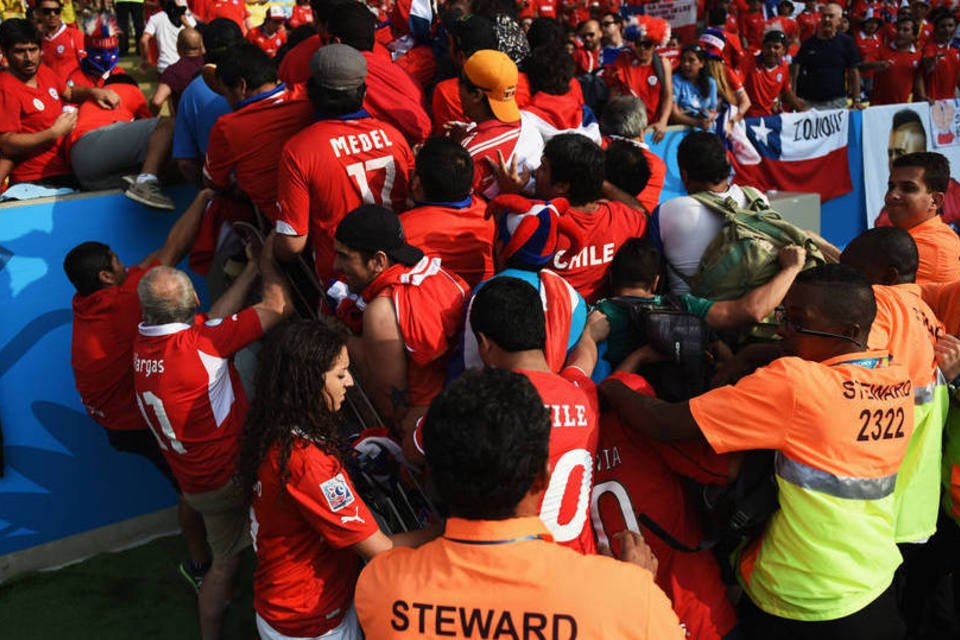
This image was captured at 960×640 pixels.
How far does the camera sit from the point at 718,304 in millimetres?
3336

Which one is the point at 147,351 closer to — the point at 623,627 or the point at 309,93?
the point at 309,93

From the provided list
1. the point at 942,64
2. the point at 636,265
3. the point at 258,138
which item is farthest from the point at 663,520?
the point at 942,64

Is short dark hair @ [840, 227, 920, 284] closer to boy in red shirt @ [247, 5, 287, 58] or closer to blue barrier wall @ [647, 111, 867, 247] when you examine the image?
blue barrier wall @ [647, 111, 867, 247]

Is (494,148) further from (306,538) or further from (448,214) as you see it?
(306,538)

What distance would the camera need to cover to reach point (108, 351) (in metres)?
4.18

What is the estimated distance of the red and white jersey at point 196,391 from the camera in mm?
3586

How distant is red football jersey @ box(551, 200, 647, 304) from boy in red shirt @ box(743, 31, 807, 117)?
329 inches

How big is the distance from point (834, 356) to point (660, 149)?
4.82 m

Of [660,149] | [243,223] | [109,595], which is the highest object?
[243,223]

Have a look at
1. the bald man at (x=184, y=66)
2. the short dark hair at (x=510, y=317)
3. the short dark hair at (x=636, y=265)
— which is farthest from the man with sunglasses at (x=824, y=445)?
the bald man at (x=184, y=66)

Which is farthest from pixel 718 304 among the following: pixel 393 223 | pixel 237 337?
pixel 237 337

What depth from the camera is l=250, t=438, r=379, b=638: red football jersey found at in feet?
8.76

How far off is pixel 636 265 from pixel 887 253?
1141 mm

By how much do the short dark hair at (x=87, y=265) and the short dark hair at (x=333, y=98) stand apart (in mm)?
1415
